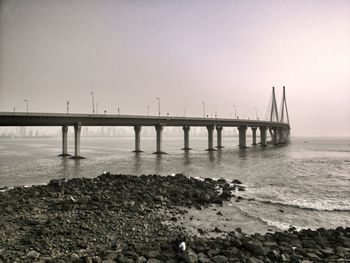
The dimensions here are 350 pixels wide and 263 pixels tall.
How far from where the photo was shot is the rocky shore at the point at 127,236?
32.3ft

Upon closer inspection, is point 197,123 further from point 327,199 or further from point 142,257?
point 142,257

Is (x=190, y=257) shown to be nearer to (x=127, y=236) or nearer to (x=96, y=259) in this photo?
(x=96, y=259)

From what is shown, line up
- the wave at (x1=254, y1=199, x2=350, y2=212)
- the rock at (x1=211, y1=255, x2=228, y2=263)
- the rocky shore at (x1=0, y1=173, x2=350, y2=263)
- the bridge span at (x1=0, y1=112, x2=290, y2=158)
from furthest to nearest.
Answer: the bridge span at (x1=0, y1=112, x2=290, y2=158) < the wave at (x1=254, y1=199, x2=350, y2=212) < the rocky shore at (x1=0, y1=173, x2=350, y2=263) < the rock at (x1=211, y1=255, x2=228, y2=263)

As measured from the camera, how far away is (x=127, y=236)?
12.0 metres

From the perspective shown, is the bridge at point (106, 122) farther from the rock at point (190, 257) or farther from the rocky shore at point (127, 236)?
the rock at point (190, 257)

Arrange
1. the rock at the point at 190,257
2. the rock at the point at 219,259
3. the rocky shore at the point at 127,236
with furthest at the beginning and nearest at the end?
the rocky shore at the point at 127,236 < the rock at the point at 219,259 < the rock at the point at 190,257

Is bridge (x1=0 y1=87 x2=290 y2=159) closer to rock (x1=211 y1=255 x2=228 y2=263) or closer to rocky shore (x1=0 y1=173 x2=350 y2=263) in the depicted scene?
rocky shore (x1=0 y1=173 x2=350 y2=263)

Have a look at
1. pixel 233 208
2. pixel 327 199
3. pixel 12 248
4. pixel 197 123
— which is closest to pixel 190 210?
pixel 233 208

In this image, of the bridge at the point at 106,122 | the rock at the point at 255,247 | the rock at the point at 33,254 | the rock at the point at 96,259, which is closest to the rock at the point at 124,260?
the rock at the point at 96,259

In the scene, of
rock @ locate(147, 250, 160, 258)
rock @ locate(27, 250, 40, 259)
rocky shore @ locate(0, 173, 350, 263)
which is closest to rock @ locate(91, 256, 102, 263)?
rocky shore @ locate(0, 173, 350, 263)

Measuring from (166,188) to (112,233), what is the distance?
1044 cm

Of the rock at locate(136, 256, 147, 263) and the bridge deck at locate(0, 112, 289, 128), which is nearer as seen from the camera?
the rock at locate(136, 256, 147, 263)

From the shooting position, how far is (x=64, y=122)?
189 feet

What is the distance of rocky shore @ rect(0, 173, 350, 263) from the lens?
9844 millimetres
